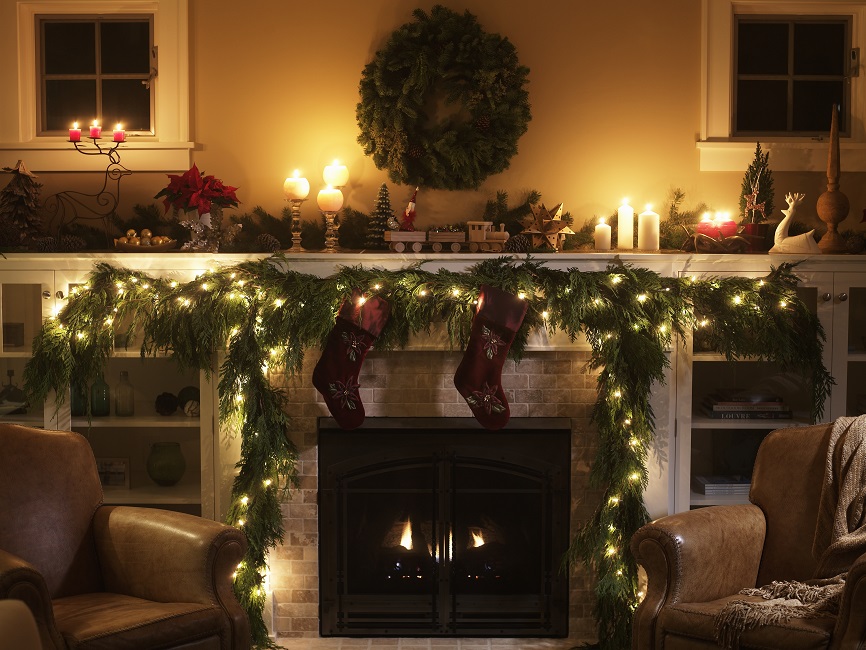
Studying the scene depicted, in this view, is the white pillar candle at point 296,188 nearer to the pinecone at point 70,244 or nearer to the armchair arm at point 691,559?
the pinecone at point 70,244

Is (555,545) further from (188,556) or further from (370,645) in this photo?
(188,556)

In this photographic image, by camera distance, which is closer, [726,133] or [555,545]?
[555,545]

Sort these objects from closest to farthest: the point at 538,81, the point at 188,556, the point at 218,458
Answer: the point at 188,556 < the point at 218,458 < the point at 538,81

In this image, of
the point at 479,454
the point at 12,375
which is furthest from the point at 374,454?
the point at 12,375

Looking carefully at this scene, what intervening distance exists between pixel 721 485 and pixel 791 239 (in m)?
1.01

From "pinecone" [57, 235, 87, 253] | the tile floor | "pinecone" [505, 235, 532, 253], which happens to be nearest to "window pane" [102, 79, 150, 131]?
"pinecone" [57, 235, 87, 253]

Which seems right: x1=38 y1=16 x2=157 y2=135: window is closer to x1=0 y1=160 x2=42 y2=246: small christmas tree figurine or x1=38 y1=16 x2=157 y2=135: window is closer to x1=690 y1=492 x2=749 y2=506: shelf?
x1=0 y1=160 x2=42 y2=246: small christmas tree figurine

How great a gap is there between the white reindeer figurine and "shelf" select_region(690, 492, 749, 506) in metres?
0.99

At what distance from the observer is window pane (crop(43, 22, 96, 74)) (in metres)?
4.09

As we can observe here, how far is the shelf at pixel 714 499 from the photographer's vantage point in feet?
12.0

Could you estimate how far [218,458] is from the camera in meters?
3.67

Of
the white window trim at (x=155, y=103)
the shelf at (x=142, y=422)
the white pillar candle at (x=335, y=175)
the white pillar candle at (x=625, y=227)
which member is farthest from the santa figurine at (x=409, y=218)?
the shelf at (x=142, y=422)

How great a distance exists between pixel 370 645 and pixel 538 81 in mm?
2433

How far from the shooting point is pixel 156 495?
3.72 meters
